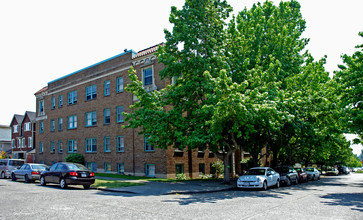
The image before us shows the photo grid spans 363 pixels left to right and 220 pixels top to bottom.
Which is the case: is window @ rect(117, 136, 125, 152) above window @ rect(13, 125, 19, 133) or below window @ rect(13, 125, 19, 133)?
below

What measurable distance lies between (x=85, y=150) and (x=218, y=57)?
2139cm

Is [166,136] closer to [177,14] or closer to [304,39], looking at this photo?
[177,14]

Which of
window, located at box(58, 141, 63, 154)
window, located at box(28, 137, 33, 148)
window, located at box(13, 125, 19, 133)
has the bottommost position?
window, located at box(58, 141, 63, 154)

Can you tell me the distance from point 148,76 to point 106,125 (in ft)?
25.6

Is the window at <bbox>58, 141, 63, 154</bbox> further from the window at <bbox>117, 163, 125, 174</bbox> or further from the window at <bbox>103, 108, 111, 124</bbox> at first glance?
the window at <bbox>117, 163, 125, 174</bbox>

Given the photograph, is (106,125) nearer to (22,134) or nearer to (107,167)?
(107,167)

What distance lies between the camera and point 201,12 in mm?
20062

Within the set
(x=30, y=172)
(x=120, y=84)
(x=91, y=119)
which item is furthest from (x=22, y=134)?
(x=30, y=172)

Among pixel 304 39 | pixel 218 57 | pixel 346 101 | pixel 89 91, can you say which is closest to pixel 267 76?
pixel 218 57

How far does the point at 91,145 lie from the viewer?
33375mm

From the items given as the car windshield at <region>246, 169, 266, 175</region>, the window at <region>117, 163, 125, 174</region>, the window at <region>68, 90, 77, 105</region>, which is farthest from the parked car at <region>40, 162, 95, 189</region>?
the window at <region>68, 90, 77, 105</region>

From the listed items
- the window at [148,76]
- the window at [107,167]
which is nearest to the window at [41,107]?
the window at [107,167]

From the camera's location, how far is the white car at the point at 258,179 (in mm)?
17859

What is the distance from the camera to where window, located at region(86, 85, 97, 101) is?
33.6 metres
